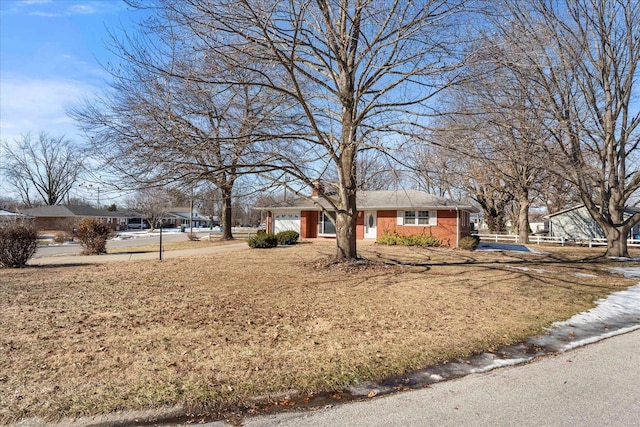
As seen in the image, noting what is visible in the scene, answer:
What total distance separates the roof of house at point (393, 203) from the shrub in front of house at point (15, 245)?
40.5 feet

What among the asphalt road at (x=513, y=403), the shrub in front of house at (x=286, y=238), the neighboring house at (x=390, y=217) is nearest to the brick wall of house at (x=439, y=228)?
the neighboring house at (x=390, y=217)

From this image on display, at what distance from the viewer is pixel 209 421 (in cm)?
321

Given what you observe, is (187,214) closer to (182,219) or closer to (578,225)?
(182,219)

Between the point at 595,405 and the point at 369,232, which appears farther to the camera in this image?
the point at 369,232

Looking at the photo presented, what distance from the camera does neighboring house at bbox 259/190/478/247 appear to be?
22.3 meters

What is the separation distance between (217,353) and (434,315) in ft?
12.4

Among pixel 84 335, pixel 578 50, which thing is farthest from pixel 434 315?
pixel 578 50

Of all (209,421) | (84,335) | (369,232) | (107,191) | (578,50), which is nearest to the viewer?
(209,421)

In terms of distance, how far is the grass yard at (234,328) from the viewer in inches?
148

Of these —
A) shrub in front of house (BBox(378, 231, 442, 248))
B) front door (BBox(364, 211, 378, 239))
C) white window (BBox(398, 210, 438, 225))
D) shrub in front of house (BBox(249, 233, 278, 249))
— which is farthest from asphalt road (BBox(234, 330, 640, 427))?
front door (BBox(364, 211, 378, 239))

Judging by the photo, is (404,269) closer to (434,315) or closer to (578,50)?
(434,315)

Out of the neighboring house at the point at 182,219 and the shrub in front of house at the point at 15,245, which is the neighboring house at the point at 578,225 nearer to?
the shrub in front of house at the point at 15,245

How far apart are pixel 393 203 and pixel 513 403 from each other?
65.8ft

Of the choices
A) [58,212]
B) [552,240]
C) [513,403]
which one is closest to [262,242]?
[513,403]
